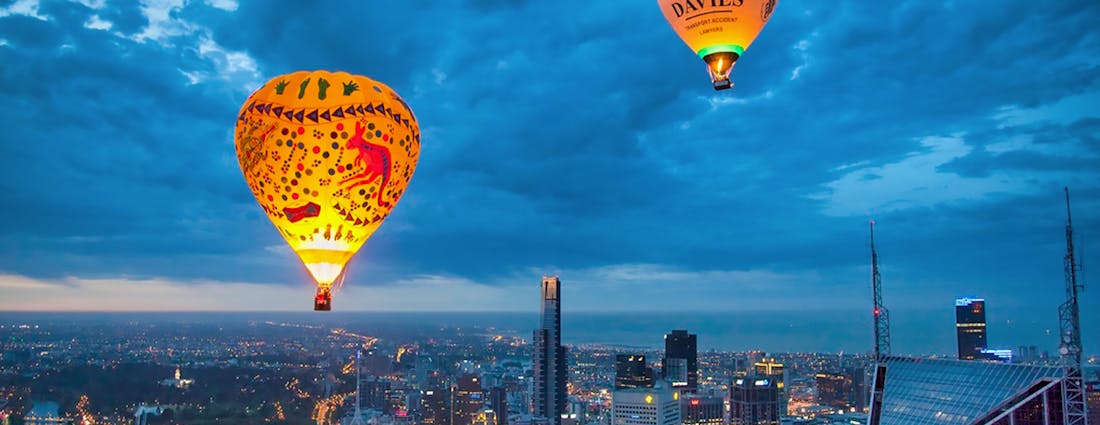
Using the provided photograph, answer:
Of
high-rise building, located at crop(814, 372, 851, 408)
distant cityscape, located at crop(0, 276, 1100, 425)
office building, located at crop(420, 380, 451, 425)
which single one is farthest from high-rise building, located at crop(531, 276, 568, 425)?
high-rise building, located at crop(814, 372, 851, 408)

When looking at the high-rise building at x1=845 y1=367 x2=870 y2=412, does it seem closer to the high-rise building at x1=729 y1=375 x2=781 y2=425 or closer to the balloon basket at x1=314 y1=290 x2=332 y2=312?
the high-rise building at x1=729 y1=375 x2=781 y2=425

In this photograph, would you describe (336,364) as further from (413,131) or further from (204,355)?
(413,131)

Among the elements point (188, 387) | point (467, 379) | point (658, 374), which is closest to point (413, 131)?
point (188, 387)

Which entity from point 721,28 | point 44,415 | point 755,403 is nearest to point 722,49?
point 721,28

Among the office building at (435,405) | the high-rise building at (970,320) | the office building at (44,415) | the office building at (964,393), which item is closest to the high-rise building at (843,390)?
the high-rise building at (970,320)

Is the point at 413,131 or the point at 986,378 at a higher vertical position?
the point at 413,131

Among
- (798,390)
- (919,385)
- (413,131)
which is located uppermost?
(413,131)

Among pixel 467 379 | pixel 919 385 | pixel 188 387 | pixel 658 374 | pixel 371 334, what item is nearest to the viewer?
pixel 919 385
